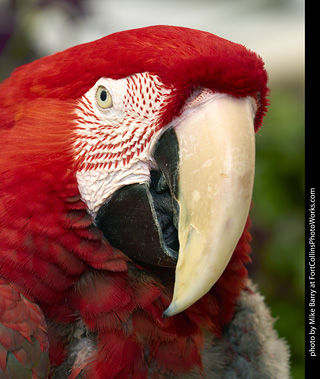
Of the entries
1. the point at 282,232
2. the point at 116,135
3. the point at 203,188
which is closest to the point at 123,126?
the point at 116,135

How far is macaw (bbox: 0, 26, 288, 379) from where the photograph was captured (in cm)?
64

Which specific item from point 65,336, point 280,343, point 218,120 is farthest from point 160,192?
point 280,343

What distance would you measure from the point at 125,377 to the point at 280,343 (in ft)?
1.44

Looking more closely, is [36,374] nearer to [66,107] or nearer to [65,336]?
[65,336]

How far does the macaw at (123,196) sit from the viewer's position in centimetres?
64

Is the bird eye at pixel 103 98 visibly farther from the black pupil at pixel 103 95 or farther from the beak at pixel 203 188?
the beak at pixel 203 188

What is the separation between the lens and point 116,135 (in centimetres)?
71

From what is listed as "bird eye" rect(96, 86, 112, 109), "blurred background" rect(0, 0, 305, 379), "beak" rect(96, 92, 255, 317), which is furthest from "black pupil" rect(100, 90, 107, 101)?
"blurred background" rect(0, 0, 305, 379)

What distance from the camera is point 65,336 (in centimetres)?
74

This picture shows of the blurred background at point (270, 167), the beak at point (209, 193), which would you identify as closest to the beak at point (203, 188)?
the beak at point (209, 193)

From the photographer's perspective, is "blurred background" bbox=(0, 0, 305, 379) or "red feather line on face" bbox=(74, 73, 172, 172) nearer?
"red feather line on face" bbox=(74, 73, 172, 172)

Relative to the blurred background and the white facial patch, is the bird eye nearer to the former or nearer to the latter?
the white facial patch

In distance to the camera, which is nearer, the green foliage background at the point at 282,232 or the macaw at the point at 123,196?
the macaw at the point at 123,196
